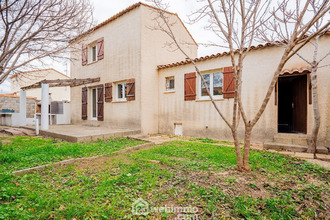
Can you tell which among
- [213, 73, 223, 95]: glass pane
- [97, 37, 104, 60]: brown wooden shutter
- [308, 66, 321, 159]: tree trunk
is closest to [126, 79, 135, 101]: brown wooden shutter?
[97, 37, 104, 60]: brown wooden shutter

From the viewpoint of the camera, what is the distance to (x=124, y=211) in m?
2.13

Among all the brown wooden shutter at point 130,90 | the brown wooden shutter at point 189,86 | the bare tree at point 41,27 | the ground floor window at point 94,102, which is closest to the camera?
the bare tree at point 41,27

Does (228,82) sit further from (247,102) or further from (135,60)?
(135,60)

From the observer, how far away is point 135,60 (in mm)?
8625

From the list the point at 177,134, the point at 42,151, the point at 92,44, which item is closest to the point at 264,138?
the point at 177,134

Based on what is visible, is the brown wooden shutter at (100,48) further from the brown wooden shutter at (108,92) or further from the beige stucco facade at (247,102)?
the beige stucco facade at (247,102)

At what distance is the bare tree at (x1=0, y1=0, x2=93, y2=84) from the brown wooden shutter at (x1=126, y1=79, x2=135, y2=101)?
3228 millimetres

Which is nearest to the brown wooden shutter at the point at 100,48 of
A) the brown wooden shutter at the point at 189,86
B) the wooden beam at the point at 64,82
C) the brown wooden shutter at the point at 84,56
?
the wooden beam at the point at 64,82

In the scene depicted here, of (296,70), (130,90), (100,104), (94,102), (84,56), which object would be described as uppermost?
(84,56)

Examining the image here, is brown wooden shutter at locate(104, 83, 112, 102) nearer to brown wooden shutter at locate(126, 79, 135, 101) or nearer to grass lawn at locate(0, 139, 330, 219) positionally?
brown wooden shutter at locate(126, 79, 135, 101)

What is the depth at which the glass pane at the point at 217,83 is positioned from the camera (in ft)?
23.6

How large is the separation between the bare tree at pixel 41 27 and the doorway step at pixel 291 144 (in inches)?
274

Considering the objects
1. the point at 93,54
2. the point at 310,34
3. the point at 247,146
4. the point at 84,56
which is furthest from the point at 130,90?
the point at 310,34

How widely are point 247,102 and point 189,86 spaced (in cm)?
249
